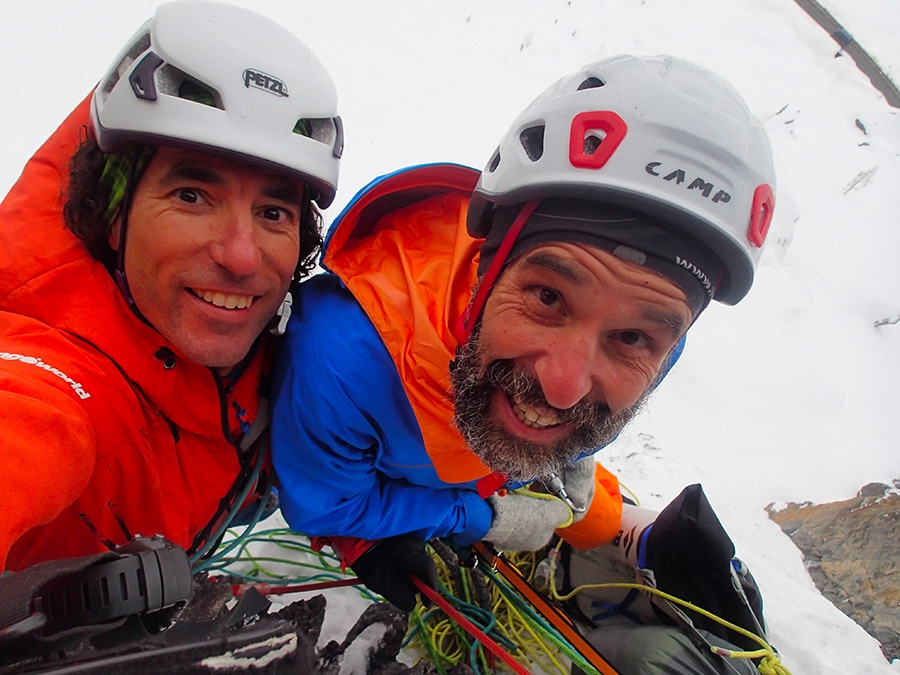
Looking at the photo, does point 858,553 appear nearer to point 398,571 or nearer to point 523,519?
point 523,519

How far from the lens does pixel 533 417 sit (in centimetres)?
159

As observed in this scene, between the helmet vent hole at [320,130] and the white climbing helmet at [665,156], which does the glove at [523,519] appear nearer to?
the white climbing helmet at [665,156]

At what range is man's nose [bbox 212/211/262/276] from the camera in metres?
1.44

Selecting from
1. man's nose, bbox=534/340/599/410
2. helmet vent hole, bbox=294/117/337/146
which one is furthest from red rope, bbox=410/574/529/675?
helmet vent hole, bbox=294/117/337/146

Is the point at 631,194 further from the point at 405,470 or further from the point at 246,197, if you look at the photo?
the point at 405,470

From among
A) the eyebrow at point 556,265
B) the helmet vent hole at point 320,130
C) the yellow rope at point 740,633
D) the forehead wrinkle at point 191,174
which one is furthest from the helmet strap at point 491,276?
the yellow rope at point 740,633

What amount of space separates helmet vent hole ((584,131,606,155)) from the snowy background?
7.34ft

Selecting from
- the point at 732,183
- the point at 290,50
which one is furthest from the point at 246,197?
the point at 732,183

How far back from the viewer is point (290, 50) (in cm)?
168

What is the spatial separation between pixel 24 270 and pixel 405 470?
1380mm

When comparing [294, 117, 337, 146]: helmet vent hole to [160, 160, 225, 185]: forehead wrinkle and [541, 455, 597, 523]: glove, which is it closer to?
[160, 160, 225, 185]: forehead wrinkle

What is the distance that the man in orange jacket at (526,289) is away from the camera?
1406mm

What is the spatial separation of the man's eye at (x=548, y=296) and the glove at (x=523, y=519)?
131 cm

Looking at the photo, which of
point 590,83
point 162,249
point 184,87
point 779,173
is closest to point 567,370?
point 590,83
